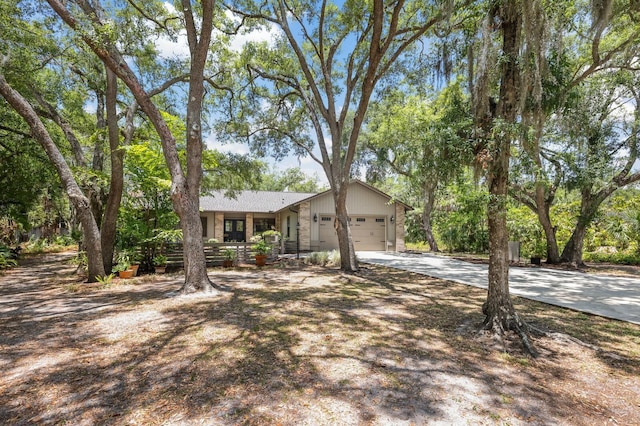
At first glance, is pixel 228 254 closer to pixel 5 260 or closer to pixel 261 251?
pixel 261 251

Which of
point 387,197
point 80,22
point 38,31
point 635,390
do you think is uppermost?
point 38,31

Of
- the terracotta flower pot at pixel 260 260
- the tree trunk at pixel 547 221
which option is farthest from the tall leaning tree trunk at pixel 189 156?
the tree trunk at pixel 547 221

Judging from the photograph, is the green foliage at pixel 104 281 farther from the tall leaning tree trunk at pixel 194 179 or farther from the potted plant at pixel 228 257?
the potted plant at pixel 228 257

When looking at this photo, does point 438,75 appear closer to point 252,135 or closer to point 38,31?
point 252,135

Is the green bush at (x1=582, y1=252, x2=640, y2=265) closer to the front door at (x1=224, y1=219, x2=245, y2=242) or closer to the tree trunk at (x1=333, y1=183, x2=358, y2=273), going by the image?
the tree trunk at (x1=333, y1=183, x2=358, y2=273)

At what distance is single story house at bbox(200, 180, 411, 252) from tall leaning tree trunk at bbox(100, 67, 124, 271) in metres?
7.31

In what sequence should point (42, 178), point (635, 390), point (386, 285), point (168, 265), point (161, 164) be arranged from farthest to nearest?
1. point (42, 178)
2. point (168, 265)
3. point (161, 164)
4. point (386, 285)
5. point (635, 390)

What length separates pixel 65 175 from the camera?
7953 millimetres

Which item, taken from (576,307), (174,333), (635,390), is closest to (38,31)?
(174,333)

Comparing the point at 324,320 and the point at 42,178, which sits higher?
the point at 42,178

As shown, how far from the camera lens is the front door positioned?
66.8 feet

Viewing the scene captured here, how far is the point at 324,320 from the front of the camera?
512 cm

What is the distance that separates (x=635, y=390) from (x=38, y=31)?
15.1m

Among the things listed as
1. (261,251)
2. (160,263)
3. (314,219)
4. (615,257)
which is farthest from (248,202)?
(615,257)
